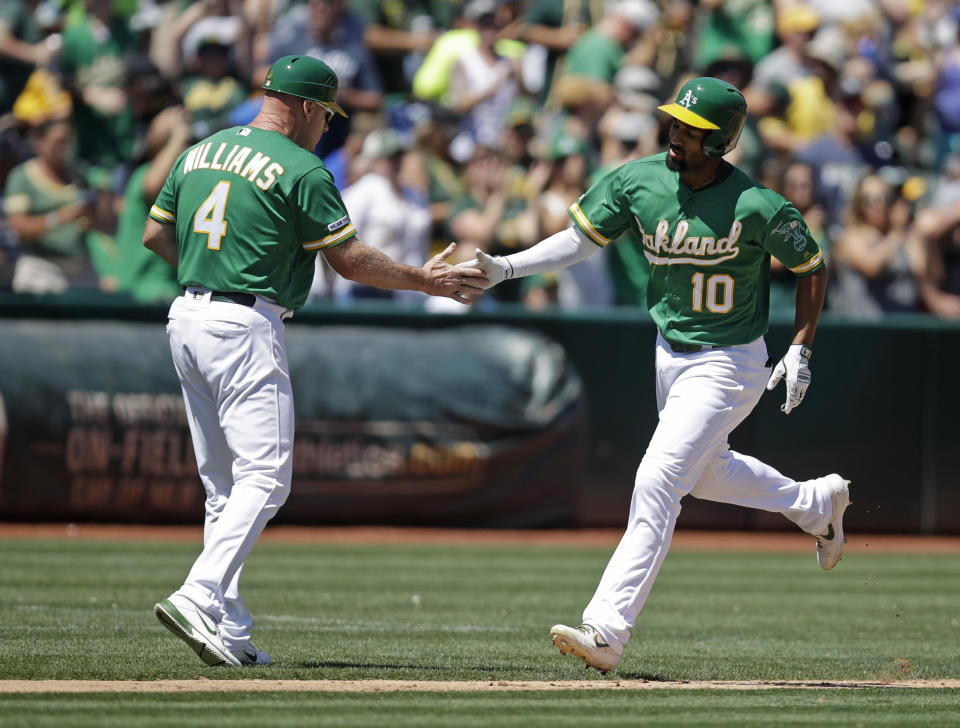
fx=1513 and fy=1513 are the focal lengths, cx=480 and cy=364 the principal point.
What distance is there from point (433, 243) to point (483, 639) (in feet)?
23.4

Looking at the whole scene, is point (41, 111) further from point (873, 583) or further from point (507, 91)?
point (873, 583)

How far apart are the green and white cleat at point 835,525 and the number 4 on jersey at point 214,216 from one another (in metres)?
3.04

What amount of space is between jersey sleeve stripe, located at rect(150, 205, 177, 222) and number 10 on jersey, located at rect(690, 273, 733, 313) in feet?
7.48

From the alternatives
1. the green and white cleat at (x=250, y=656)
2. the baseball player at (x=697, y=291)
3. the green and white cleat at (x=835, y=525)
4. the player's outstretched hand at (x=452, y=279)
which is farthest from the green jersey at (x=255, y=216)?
the green and white cleat at (x=835, y=525)

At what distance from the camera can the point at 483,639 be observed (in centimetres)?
746

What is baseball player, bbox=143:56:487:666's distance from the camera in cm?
613

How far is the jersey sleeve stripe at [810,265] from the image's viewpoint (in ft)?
21.6

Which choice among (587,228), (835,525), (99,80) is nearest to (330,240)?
(587,228)

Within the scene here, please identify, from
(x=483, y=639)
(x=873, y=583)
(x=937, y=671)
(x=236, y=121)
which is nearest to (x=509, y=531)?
(x=873, y=583)

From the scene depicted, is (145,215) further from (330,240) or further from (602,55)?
(330,240)

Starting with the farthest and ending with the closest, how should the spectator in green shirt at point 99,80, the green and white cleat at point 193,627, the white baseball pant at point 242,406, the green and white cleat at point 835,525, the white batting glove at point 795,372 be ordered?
the spectator in green shirt at point 99,80 → the green and white cleat at point 835,525 → the white batting glove at point 795,372 → the white baseball pant at point 242,406 → the green and white cleat at point 193,627

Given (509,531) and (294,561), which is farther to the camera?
(509,531)

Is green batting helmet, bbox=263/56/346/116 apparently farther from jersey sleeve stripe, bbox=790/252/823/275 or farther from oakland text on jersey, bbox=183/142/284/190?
jersey sleeve stripe, bbox=790/252/823/275

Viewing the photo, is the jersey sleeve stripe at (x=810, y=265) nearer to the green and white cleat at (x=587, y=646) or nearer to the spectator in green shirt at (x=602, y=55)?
the green and white cleat at (x=587, y=646)
